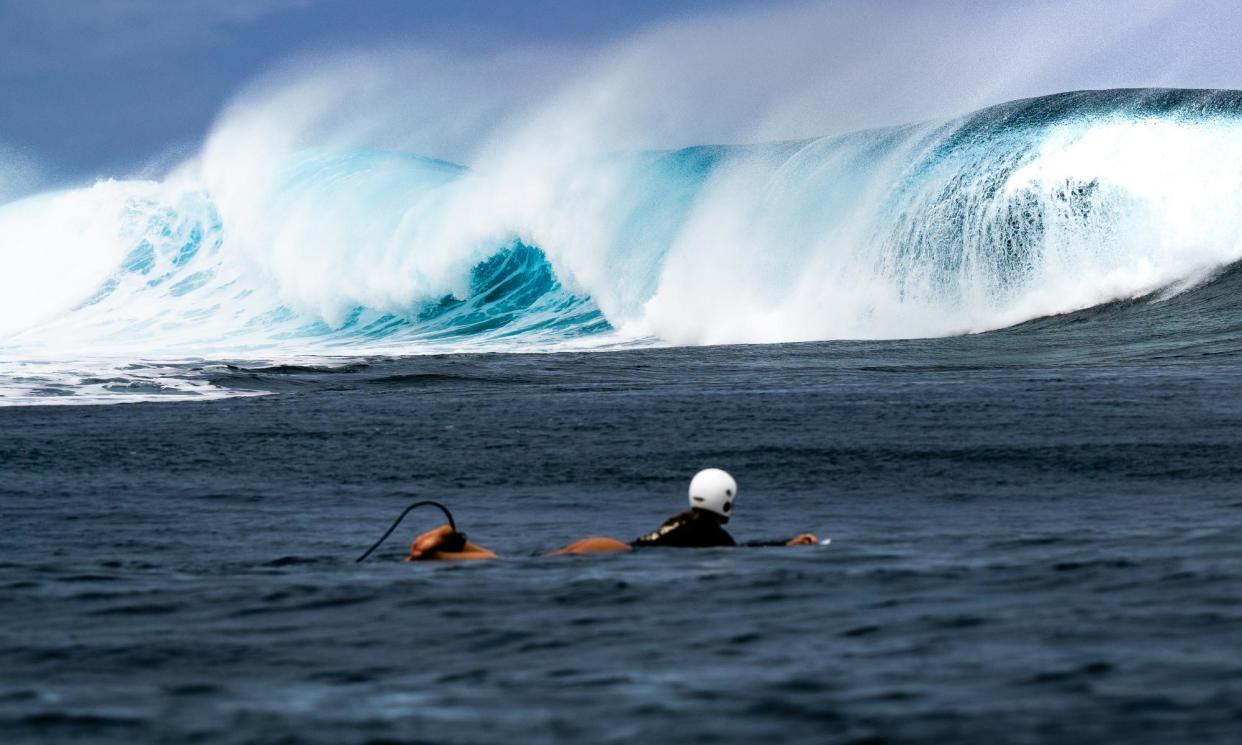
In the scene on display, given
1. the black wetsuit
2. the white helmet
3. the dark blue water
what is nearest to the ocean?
the dark blue water

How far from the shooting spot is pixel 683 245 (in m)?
43.1

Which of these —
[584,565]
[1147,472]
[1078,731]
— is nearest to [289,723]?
[1078,731]

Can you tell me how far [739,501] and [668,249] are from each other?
30.8 metres

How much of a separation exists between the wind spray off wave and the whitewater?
77 millimetres

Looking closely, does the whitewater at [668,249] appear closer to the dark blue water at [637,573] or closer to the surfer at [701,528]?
the dark blue water at [637,573]

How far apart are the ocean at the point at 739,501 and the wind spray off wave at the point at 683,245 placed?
0.56 feet

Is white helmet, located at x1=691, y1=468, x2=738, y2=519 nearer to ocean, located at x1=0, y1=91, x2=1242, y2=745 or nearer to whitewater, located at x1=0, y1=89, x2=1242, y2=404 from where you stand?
ocean, located at x1=0, y1=91, x2=1242, y2=745

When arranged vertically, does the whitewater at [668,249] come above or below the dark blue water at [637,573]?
above

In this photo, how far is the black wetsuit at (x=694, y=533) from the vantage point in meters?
10.1

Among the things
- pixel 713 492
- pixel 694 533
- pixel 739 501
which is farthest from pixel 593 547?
pixel 739 501

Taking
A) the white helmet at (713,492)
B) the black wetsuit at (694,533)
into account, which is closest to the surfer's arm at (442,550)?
the black wetsuit at (694,533)

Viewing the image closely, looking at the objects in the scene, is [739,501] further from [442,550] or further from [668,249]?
[668,249]

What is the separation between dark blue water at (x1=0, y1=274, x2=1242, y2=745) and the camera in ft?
19.0

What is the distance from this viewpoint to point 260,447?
16844mm
